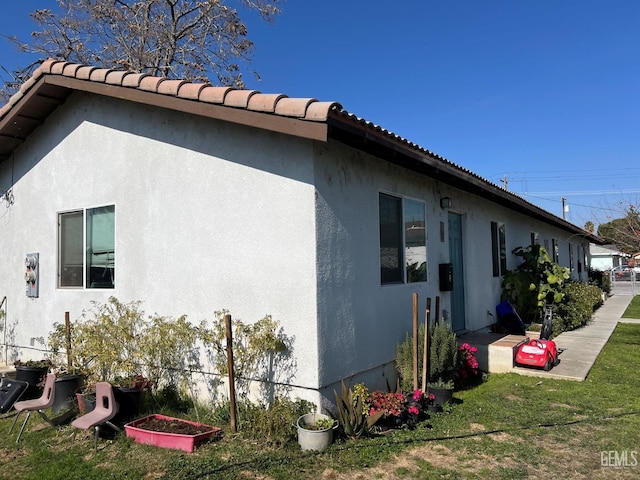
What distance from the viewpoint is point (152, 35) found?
17703mm

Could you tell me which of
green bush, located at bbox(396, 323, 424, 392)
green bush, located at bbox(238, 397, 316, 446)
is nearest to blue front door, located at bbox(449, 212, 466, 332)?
green bush, located at bbox(396, 323, 424, 392)

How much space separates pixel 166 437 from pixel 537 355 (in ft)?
18.0

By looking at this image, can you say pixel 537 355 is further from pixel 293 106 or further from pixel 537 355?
pixel 293 106

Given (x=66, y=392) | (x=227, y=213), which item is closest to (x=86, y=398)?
(x=66, y=392)

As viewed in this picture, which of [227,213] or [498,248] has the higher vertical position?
[227,213]

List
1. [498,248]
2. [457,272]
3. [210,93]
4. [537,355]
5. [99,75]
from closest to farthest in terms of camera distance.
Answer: [210,93]
[99,75]
[537,355]
[457,272]
[498,248]

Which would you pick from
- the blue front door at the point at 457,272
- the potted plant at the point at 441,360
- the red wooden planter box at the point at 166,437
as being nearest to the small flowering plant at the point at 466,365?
the potted plant at the point at 441,360

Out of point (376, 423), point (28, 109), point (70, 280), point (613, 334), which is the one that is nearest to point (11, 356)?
point (70, 280)

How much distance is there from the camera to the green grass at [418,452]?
409cm

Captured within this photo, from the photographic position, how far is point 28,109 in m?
7.50

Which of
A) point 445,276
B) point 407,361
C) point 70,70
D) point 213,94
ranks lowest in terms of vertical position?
point 407,361

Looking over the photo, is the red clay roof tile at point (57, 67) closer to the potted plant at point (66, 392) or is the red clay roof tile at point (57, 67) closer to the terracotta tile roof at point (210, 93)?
the terracotta tile roof at point (210, 93)

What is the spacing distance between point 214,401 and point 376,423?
1.93 meters

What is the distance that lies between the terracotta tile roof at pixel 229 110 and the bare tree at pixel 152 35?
992 centimetres
